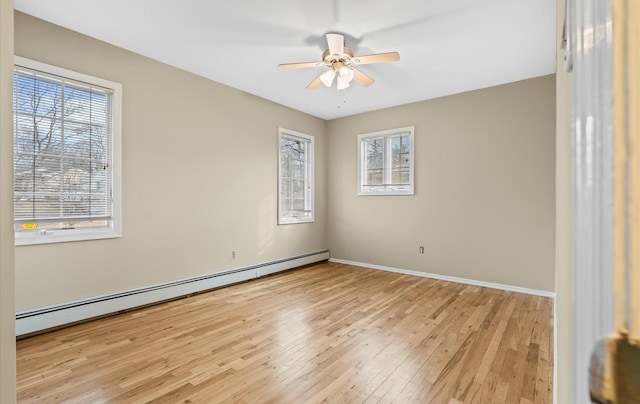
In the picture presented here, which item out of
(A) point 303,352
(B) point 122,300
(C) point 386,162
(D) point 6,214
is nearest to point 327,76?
(C) point 386,162

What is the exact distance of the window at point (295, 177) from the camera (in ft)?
15.9

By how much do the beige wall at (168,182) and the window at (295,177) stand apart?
190mm

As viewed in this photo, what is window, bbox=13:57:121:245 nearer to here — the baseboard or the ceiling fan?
the baseboard

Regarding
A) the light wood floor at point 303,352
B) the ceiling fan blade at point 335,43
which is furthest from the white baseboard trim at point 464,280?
the ceiling fan blade at point 335,43

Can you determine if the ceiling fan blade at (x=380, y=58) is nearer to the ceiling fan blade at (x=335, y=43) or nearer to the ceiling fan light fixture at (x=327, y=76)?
the ceiling fan blade at (x=335, y=43)

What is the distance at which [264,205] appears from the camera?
4.50m

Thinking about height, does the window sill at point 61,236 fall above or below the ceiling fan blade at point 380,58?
below

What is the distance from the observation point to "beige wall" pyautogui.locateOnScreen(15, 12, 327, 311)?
2.61m

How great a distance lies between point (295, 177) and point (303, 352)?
3294 mm

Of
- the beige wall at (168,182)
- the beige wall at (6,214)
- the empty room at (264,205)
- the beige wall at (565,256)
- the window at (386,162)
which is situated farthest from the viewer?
the window at (386,162)

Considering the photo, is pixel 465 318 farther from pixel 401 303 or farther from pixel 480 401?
pixel 480 401

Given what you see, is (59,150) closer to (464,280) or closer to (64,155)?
(64,155)

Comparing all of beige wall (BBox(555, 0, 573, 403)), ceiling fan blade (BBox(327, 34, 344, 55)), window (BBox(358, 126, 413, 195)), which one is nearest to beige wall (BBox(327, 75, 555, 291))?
window (BBox(358, 126, 413, 195))

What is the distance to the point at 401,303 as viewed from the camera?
3.34 metres
